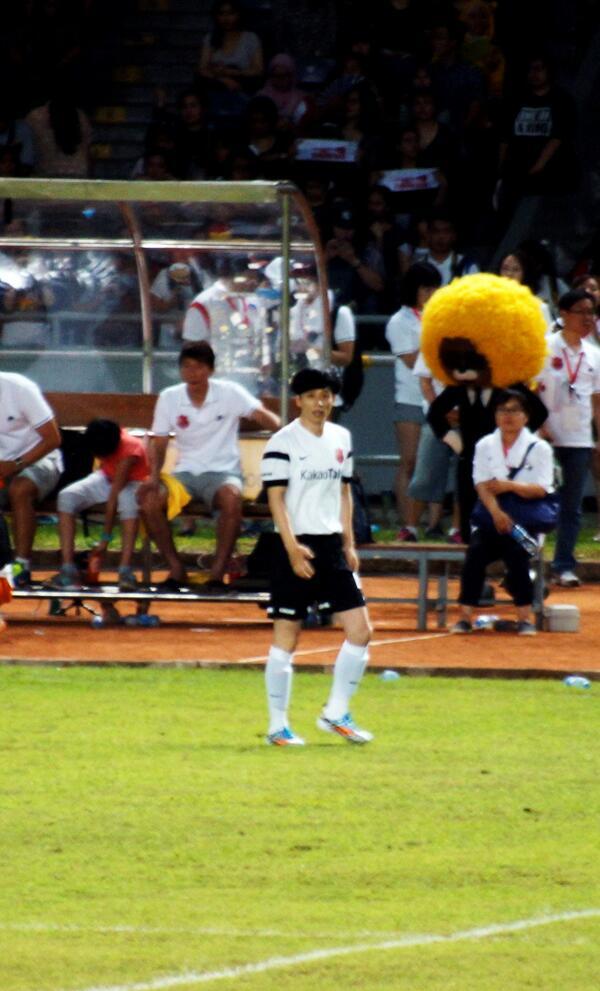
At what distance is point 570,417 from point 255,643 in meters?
3.35

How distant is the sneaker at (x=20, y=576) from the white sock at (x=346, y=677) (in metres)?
4.99

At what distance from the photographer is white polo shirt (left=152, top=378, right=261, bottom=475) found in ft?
51.0

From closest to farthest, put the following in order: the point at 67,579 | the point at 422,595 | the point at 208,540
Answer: the point at 422,595 → the point at 67,579 → the point at 208,540

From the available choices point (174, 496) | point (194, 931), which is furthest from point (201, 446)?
point (194, 931)

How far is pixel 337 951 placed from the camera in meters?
6.75

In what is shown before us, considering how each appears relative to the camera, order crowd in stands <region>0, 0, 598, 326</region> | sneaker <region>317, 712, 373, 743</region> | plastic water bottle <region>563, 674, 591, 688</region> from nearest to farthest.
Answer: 1. sneaker <region>317, 712, 373, 743</region>
2. plastic water bottle <region>563, 674, 591, 688</region>
3. crowd in stands <region>0, 0, 598, 326</region>

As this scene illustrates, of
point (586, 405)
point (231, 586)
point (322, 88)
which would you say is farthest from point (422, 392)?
point (322, 88)

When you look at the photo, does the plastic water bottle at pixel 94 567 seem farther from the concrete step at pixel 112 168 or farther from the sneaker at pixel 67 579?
the concrete step at pixel 112 168

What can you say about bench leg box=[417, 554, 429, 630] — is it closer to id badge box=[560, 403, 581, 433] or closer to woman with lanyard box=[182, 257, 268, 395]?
woman with lanyard box=[182, 257, 268, 395]

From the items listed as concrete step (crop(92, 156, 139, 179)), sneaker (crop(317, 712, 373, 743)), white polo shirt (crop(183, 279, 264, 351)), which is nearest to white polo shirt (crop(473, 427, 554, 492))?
white polo shirt (crop(183, 279, 264, 351))

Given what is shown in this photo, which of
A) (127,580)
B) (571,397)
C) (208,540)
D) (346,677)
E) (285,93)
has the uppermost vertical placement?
(285,93)

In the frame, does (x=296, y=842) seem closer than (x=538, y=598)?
Yes

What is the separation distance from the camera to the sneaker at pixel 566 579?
1723 cm

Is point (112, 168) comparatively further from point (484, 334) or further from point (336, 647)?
point (336, 647)
